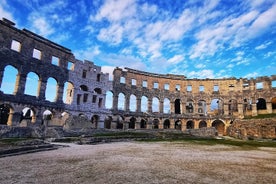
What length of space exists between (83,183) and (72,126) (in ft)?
72.7

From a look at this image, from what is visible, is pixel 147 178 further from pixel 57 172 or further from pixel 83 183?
pixel 57 172

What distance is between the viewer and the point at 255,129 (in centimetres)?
3200

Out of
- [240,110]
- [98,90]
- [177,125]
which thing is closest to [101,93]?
[98,90]

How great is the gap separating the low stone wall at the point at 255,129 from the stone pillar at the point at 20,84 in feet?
108

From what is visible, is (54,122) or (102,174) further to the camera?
(54,122)

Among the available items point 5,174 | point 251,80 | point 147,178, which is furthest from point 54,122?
point 251,80

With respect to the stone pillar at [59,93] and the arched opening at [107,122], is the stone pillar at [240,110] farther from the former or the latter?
the stone pillar at [59,93]

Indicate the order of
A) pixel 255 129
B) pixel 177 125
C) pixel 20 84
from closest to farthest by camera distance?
pixel 20 84 → pixel 255 129 → pixel 177 125

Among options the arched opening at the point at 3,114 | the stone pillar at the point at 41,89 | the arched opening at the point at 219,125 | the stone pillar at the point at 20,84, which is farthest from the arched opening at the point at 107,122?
the arched opening at the point at 219,125

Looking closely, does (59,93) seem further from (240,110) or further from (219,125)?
(240,110)

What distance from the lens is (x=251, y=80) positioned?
4406 centimetres

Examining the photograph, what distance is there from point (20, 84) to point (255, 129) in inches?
1413

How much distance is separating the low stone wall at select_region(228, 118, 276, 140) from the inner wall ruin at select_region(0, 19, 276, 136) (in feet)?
22.6

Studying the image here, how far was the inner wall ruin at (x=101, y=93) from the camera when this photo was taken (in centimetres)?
2758
